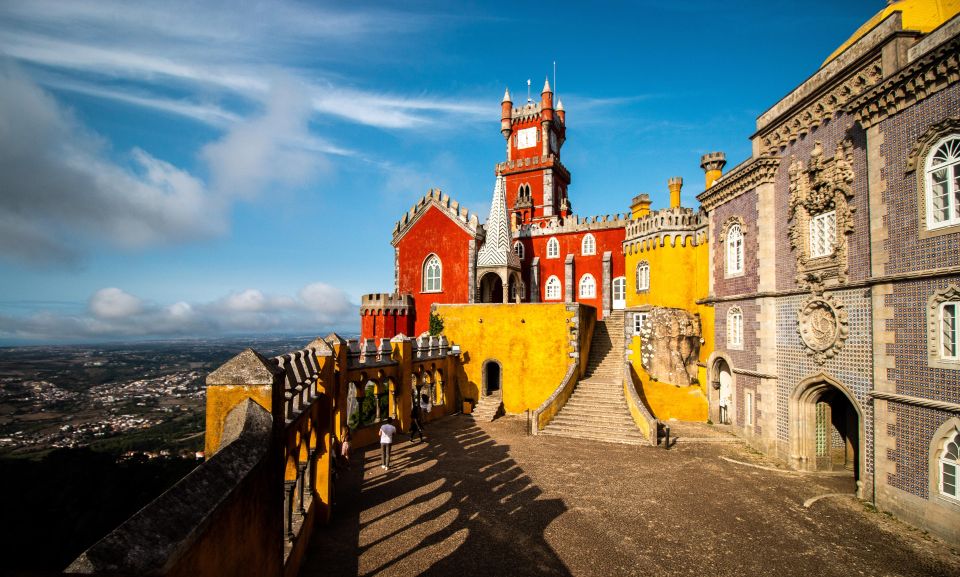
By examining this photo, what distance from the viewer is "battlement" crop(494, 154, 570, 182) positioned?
36281 millimetres

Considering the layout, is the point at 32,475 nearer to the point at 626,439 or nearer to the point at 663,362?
the point at 626,439

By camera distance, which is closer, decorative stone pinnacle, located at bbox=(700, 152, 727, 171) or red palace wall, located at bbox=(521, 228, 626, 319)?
decorative stone pinnacle, located at bbox=(700, 152, 727, 171)

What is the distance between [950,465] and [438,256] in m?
23.9

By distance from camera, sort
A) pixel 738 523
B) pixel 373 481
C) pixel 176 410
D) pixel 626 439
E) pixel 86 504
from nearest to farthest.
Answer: pixel 86 504 < pixel 738 523 < pixel 373 481 < pixel 626 439 < pixel 176 410

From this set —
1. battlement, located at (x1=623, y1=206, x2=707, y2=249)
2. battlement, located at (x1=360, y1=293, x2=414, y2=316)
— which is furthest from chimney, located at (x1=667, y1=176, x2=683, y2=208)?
battlement, located at (x1=360, y1=293, x2=414, y2=316)

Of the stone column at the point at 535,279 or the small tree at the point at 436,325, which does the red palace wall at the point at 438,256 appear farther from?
the stone column at the point at 535,279

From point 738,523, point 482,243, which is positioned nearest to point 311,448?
point 738,523

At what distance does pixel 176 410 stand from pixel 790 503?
165 ft

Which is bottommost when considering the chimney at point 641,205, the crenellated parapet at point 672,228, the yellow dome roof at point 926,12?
the crenellated parapet at point 672,228

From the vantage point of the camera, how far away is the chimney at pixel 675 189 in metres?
22.9

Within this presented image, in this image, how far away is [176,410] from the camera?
44.9 meters

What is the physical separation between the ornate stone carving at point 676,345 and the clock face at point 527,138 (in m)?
22.6

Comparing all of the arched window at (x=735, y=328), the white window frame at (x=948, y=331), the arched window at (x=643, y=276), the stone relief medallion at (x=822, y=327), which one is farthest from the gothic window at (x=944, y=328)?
the arched window at (x=643, y=276)

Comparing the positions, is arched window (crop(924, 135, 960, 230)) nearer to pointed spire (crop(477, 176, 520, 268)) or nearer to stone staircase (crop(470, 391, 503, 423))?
stone staircase (crop(470, 391, 503, 423))
